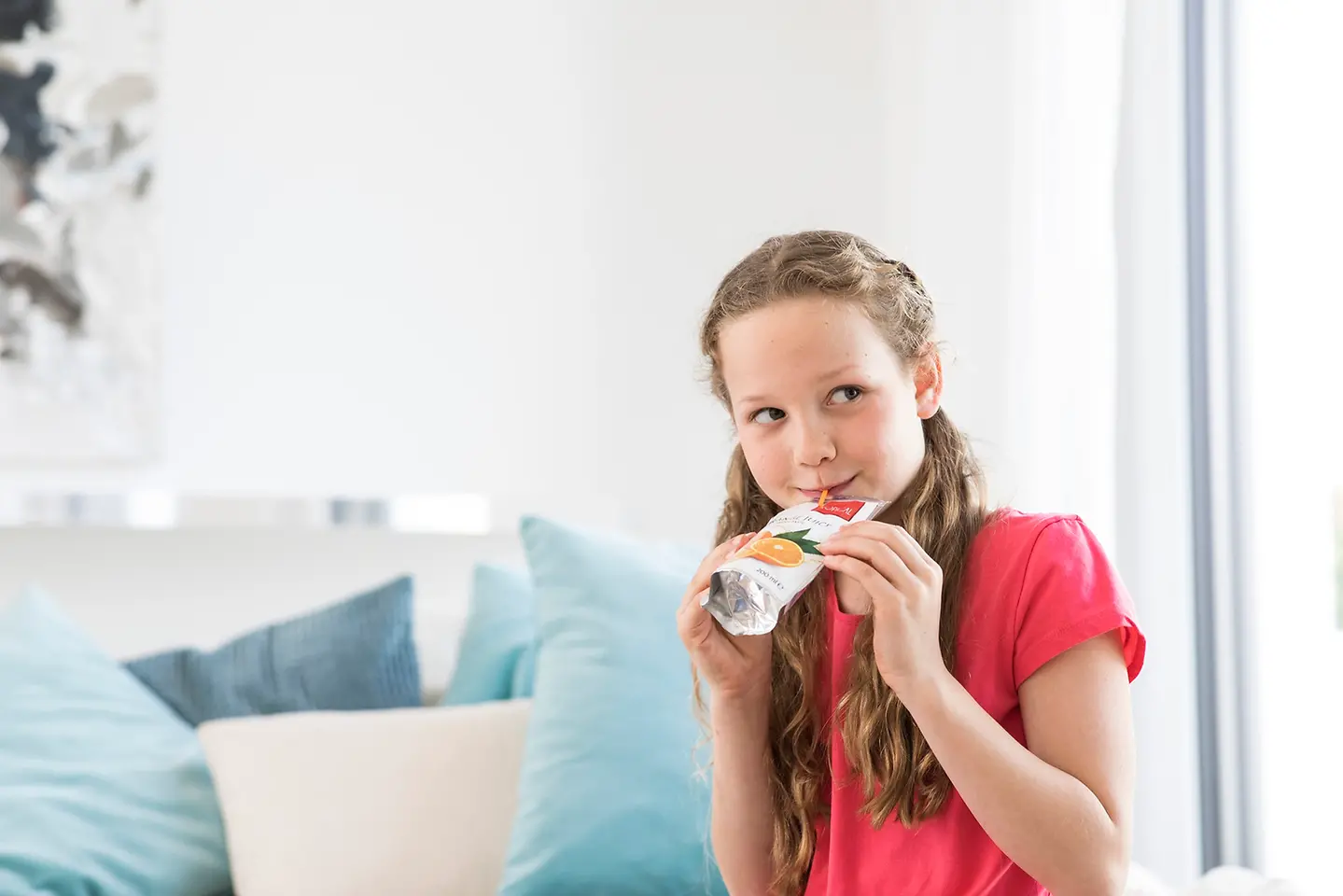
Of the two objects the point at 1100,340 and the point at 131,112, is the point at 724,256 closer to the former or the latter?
the point at 1100,340

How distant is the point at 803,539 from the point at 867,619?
0.18 m

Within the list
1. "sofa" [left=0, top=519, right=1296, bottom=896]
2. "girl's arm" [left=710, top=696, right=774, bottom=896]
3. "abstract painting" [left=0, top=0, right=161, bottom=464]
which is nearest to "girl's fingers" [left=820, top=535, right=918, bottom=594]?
"girl's arm" [left=710, top=696, right=774, bottom=896]

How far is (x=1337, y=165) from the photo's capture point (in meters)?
1.62

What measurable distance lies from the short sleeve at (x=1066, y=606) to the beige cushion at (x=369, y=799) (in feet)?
2.54

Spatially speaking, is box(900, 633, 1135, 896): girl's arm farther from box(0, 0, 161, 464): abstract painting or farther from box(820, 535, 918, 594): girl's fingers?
box(0, 0, 161, 464): abstract painting

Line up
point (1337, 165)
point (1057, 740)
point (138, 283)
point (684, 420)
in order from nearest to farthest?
1. point (1057, 740)
2. point (1337, 165)
3. point (138, 283)
4. point (684, 420)

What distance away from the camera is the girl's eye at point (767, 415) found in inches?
38.1

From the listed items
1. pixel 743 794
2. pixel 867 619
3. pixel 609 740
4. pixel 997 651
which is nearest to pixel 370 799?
pixel 609 740

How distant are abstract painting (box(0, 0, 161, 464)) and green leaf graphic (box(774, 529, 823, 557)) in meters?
1.65

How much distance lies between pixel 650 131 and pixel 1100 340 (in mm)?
990

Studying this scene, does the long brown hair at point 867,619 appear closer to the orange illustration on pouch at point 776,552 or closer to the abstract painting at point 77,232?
the orange illustration on pouch at point 776,552

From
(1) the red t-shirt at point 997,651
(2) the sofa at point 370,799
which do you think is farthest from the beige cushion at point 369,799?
(1) the red t-shirt at point 997,651

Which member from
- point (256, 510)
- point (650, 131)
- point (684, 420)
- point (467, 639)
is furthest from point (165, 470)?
point (650, 131)

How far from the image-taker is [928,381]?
1014 mm
